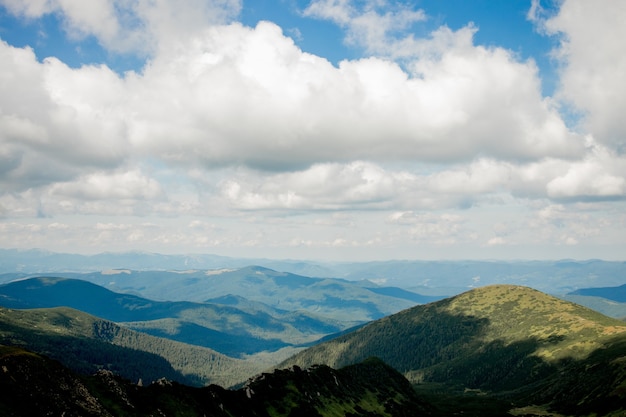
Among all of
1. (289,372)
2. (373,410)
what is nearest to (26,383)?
(289,372)

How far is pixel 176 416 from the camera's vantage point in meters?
105

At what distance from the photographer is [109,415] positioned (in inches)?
3398

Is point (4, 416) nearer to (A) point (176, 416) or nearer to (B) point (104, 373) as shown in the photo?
(B) point (104, 373)

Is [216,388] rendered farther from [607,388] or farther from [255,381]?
[607,388]

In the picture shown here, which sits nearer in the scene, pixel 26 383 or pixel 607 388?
pixel 26 383

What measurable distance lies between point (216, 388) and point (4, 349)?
62851 mm

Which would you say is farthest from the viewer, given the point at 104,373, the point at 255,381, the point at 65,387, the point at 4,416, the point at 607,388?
the point at 607,388

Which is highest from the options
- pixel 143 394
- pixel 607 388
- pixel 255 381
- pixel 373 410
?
pixel 143 394

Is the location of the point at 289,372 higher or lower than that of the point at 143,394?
lower

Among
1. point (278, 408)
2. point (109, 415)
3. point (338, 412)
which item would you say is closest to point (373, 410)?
point (338, 412)

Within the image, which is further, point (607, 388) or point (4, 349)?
point (607, 388)

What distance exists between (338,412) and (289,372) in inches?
1008

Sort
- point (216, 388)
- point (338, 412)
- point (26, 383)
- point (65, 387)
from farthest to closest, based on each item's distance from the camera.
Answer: point (338, 412), point (216, 388), point (65, 387), point (26, 383)

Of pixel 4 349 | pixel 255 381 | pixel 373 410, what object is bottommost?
pixel 373 410
